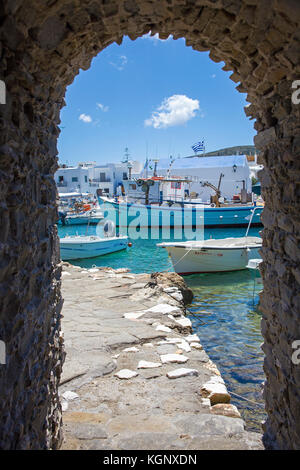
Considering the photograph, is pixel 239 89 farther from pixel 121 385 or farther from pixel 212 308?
pixel 212 308

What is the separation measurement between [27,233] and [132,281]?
751 cm

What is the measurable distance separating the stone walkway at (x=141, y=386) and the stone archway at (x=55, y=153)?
476mm

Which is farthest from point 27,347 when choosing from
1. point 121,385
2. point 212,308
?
point 212,308

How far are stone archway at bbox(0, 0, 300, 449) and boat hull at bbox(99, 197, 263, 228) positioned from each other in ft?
81.7

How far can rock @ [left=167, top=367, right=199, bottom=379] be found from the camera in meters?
4.47

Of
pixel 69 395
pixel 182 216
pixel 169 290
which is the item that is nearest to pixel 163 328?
pixel 69 395

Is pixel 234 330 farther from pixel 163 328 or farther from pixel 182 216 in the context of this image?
pixel 182 216

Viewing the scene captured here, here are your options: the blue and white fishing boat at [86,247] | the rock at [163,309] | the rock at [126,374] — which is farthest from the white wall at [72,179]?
the rock at [126,374]

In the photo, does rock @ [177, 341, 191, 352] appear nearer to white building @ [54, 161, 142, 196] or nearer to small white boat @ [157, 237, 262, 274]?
small white boat @ [157, 237, 262, 274]

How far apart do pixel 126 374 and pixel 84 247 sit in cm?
1432

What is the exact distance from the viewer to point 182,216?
28.2 metres

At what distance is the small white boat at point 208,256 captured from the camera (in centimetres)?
1432

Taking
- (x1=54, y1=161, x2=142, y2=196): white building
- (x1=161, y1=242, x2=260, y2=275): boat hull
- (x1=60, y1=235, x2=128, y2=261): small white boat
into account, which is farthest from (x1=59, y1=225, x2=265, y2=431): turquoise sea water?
(x1=54, y1=161, x2=142, y2=196): white building

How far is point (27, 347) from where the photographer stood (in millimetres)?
2340
